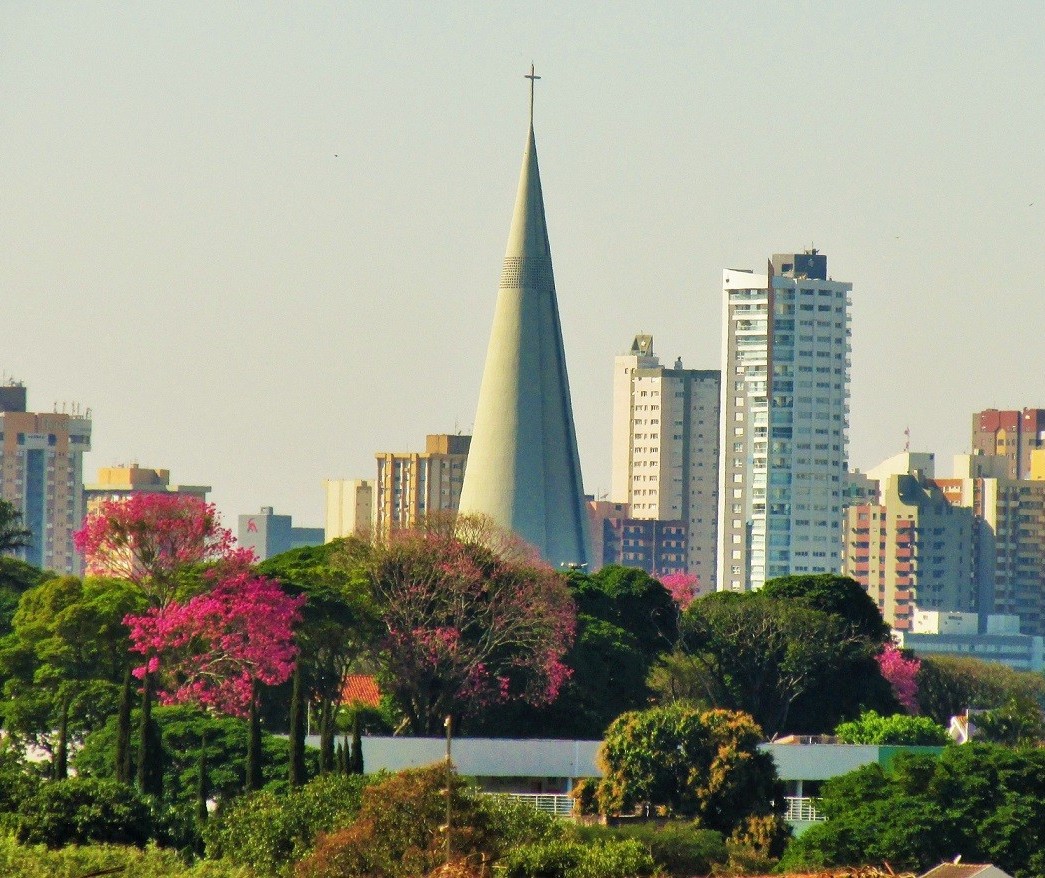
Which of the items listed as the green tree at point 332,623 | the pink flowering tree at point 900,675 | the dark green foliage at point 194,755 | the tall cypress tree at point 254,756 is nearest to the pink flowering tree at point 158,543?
the green tree at point 332,623

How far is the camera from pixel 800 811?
49.2 m

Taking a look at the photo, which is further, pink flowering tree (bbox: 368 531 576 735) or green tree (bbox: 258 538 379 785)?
pink flowering tree (bbox: 368 531 576 735)

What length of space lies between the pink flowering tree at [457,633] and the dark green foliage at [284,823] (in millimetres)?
17811

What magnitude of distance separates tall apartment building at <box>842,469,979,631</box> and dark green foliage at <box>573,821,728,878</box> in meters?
126

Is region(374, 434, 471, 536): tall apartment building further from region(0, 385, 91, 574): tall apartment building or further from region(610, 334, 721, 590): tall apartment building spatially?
region(0, 385, 91, 574): tall apartment building

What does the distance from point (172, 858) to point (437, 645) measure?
75.0 feet

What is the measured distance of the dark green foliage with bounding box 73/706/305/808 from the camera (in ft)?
146

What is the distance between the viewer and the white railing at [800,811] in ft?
160

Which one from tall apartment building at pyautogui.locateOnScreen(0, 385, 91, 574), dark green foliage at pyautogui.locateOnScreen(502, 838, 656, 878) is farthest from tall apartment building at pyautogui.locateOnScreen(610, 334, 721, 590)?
dark green foliage at pyautogui.locateOnScreen(502, 838, 656, 878)

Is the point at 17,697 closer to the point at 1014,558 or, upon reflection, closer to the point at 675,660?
the point at 675,660

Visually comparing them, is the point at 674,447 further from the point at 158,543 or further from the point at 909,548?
the point at 158,543

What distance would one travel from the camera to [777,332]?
155625 mm

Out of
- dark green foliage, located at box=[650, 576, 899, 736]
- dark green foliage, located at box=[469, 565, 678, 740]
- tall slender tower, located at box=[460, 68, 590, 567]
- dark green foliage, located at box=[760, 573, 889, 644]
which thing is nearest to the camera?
dark green foliage, located at box=[469, 565, 678, 740]

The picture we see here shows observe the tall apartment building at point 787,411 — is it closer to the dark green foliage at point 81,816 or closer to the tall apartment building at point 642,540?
the tall apartment building at point 642,540
